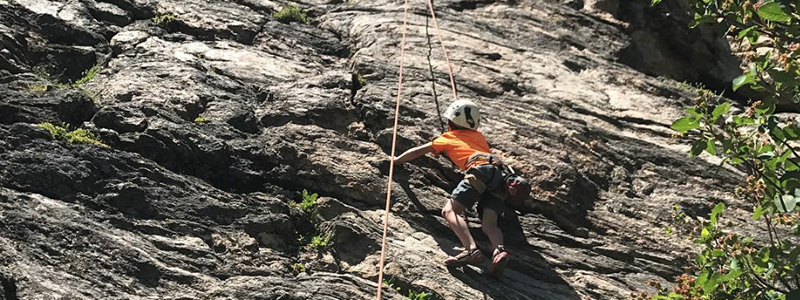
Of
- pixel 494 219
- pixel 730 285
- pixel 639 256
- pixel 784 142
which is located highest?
pixel 784 142

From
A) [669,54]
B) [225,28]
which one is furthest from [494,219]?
[669,54]

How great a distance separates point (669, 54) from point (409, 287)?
9.71 m

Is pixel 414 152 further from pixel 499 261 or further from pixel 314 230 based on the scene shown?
pixel 499 261

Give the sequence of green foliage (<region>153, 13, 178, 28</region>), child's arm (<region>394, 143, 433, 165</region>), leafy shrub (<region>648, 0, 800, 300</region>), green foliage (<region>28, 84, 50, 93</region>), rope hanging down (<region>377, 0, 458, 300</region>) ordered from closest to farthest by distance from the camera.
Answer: leafy shrub (<region>648, 0, 800, 300</region>) < rope hanging down (<region>377, 0, 458, 300</region>) < child's arm (<region>394, 143, 433, 165</region>) < green foliage (<region>28, 84, 50, 93</region>) < green foliage (<region>153, 13, 178, 28</region>)

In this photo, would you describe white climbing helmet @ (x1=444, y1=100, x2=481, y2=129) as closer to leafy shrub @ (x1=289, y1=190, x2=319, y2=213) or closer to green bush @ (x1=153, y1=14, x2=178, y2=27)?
leafy shrub @ (x1=289, y1=190, x2=319, y2=213)

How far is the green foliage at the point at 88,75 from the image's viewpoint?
12109 mm

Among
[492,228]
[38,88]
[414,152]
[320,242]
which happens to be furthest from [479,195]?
[38,88]

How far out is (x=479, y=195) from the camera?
1040 centimetres

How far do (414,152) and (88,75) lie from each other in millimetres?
4696

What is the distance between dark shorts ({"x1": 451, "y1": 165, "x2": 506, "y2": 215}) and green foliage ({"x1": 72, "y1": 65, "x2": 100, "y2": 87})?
532cm

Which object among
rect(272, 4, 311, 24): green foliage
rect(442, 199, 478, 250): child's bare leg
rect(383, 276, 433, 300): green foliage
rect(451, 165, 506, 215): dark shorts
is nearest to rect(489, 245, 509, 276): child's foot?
rect(442, 199, 478, 250): child's bare leg

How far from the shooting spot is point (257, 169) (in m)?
11.0

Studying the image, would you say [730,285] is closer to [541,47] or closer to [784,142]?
[784,142]

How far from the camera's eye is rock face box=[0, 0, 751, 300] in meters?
9.28
